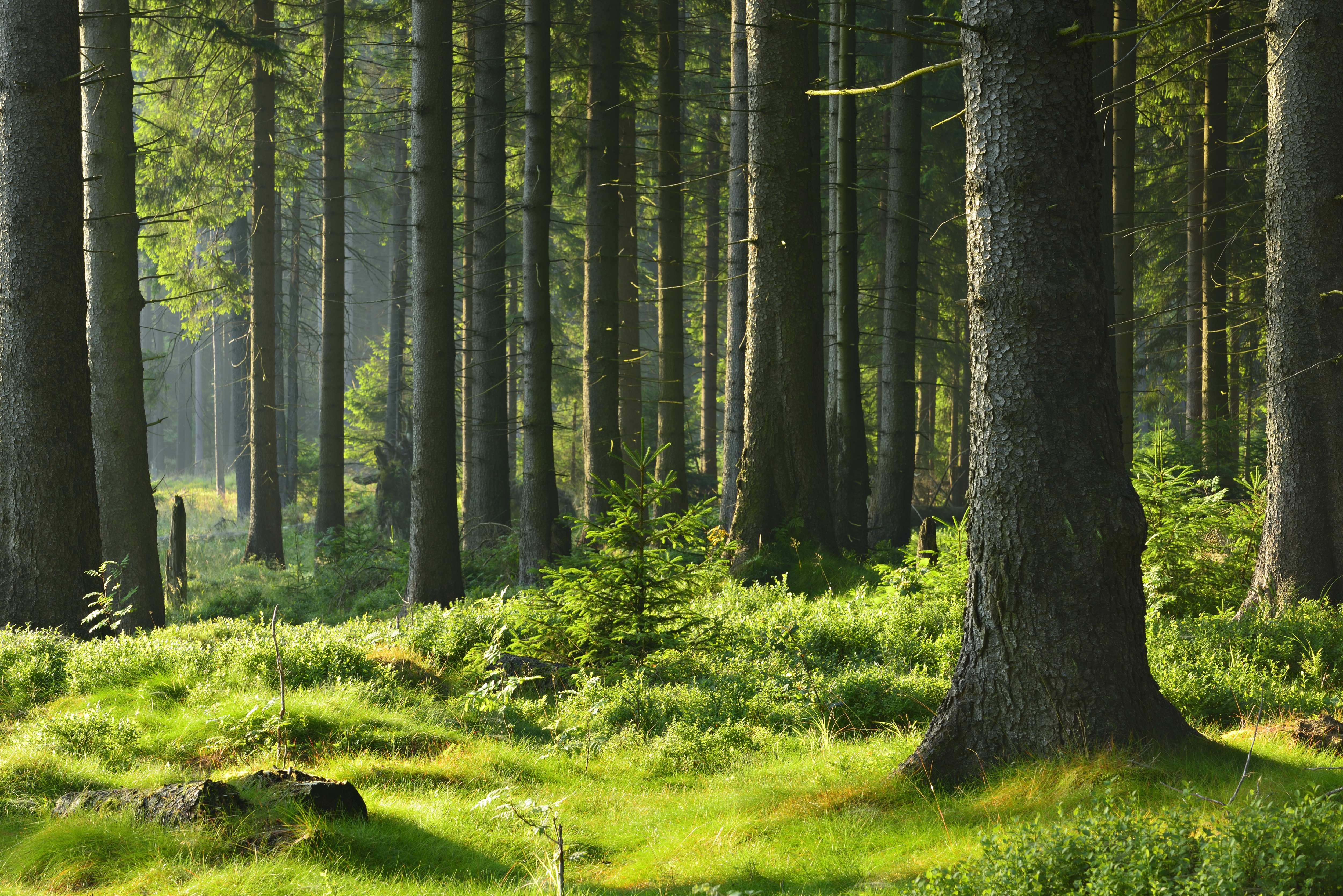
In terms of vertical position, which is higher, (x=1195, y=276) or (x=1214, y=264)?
(x=1195, y=276)

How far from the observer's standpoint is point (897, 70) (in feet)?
47.5

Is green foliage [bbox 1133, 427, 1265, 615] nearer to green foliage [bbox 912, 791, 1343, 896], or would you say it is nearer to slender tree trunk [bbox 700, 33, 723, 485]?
green foliage [bbox 912, 791, 1343, 896]

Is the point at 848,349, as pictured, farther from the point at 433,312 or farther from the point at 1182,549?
the point at 433,312

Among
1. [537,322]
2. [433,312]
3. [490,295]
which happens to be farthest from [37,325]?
[490,295]

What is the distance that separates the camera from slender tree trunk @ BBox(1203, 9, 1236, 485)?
550 inches

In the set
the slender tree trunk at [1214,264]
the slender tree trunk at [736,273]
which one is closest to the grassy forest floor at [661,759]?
the slender tree trunk at [736,273]

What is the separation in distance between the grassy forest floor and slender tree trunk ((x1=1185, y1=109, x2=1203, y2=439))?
32.9ft

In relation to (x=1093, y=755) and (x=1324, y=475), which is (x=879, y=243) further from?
(x=1093, y=755)

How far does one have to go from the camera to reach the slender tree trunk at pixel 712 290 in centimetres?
2192

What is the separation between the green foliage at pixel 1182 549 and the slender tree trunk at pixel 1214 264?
17.1 feet

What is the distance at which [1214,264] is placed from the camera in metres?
13.6

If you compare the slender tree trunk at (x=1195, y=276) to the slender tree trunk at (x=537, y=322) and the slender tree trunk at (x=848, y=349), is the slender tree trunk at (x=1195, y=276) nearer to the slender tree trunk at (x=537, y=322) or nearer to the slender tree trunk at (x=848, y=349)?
the slender tree trunk at (x=848, y=349)

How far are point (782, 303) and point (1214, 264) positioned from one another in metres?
7.84

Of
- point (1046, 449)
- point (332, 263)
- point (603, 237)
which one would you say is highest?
point (332, 263)
